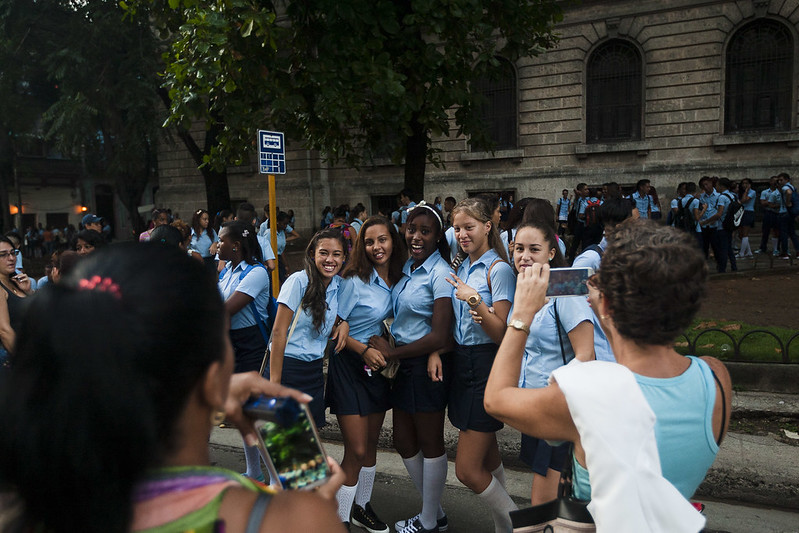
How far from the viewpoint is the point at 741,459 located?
4.55 m

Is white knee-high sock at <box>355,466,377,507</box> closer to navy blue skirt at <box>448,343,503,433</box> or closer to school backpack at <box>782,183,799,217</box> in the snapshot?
navy blue skirt at <box>448,343,503,433</box>

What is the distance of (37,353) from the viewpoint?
93cm

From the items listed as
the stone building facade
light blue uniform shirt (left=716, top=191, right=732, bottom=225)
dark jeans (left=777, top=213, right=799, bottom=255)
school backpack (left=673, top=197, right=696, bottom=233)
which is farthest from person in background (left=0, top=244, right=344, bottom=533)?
the stone building facade

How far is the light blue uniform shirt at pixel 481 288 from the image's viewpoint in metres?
3.48

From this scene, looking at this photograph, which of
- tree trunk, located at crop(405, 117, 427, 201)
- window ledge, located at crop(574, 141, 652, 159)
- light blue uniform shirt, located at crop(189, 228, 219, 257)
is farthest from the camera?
window ledge, located at crop(574, 141, 652, 159)

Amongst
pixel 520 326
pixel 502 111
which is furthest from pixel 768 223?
pixel 520 326

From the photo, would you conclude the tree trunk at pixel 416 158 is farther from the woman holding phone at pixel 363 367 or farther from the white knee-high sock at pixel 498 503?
the white knee-high sock at pixel 498 503

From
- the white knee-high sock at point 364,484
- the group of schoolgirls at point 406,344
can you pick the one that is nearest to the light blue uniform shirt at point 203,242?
the group of schoolgirls at point 406,344

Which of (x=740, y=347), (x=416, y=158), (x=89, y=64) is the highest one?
(x=89, y=64)

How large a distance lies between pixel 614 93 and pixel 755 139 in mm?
4469

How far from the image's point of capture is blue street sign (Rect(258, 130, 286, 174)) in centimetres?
798

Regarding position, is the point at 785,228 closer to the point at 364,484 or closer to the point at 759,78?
the point at 759,78

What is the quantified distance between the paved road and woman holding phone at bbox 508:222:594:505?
3.70 feet

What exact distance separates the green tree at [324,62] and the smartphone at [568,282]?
602 centimetres
